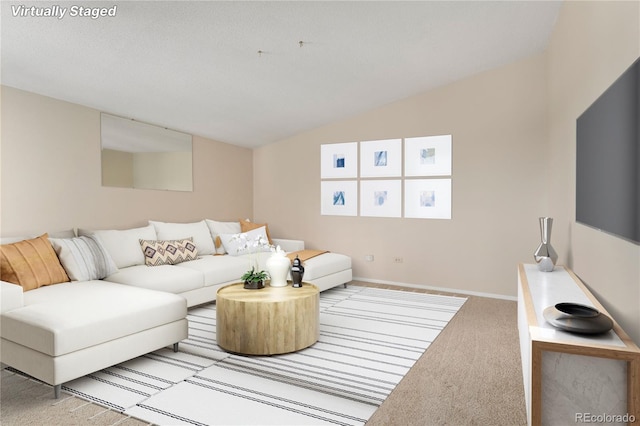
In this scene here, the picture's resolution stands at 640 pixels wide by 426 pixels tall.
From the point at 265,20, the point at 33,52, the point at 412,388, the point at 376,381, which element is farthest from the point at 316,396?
the point at 33,52

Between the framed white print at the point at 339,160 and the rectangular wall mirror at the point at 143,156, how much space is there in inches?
76.8

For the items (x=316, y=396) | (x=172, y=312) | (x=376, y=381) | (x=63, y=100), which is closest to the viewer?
(x=316, y=396)

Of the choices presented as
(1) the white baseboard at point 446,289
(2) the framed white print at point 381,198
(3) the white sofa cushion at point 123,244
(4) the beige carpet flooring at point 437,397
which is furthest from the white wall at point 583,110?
(3) the white sofa cushion at point 123,244

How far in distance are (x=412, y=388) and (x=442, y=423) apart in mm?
412

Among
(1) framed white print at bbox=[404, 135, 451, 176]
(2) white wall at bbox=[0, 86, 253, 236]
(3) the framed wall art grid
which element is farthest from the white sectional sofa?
(1) framed white print at bbox=[404, 135, 451, 176]

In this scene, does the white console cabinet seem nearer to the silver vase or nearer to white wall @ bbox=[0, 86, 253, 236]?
the silver vase

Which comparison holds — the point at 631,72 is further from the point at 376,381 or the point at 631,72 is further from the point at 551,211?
the point at 551,211

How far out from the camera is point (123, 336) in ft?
8.89

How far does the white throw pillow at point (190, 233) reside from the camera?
4.90 m

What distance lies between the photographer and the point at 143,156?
16.3 ft

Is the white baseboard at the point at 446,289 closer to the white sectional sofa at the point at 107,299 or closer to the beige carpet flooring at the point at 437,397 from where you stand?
the white sectional sofa at the point at 107,299

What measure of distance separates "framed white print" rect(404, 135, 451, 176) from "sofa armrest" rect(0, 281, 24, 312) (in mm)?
4445

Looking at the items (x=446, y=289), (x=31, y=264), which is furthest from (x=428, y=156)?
(x=31, y=264)

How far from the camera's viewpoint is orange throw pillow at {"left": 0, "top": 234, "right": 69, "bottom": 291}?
3139 mm
